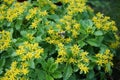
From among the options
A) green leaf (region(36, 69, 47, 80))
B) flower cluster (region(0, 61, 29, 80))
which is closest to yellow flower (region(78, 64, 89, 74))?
green leaf (region(36, 69, 47, 80))

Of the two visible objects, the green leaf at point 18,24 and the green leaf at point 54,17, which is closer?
the green leaf at point 18,24

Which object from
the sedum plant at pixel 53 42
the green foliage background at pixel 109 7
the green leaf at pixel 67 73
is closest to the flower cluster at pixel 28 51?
the sedum plant at pixel 53 42

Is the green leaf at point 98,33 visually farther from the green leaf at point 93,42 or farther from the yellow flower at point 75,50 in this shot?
the yellow flower at point 75,50

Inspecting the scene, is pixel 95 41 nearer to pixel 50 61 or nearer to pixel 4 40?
pixel 50 61

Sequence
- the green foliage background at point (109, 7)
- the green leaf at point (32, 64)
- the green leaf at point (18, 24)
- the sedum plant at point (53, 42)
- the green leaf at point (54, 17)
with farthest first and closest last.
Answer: the green foliage background at point (109, 7), the green leaf at point (54, 17), the green leaf at point (18, 24), the sedum plant at point (53, 42), the green leaf at point (32, 64)

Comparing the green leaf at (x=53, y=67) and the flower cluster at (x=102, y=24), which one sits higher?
the flower cluster at (x=102, y=24)

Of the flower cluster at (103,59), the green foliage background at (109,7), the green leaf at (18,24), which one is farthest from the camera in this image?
the green foliage background at (109,7)

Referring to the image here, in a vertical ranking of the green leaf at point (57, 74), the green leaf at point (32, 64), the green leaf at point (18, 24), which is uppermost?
the green leaf at point (18, 24)

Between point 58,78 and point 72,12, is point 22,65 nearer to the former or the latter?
point 58,78

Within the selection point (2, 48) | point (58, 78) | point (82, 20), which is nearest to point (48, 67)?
point (58, 78)

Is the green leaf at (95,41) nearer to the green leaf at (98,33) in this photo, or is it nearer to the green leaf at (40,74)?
the green leaf at (98,33)
